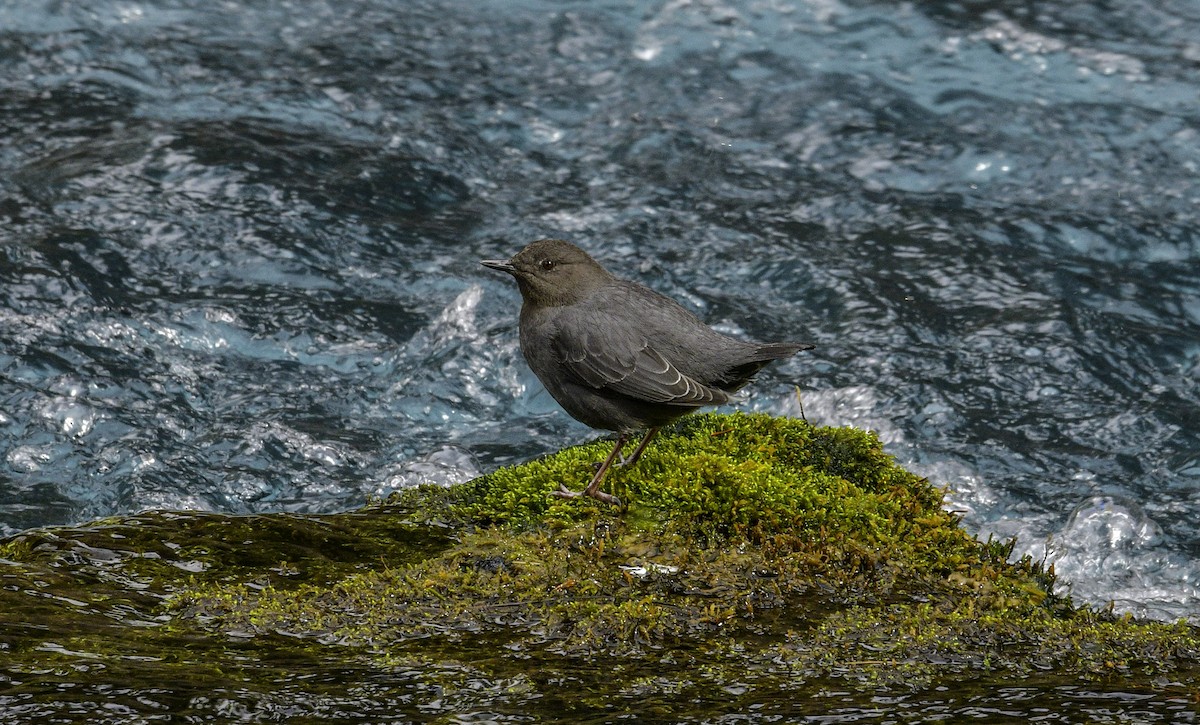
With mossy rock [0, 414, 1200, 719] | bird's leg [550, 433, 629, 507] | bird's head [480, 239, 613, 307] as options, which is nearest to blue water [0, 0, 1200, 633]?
bird's head [480, 239, 613, 307]

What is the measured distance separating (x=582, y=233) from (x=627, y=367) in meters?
4.10

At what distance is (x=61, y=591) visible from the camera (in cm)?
386

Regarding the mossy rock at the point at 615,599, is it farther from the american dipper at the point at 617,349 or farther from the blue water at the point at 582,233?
the blue water at the point at 582,233

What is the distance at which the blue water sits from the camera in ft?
22.1

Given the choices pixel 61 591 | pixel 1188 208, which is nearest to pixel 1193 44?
pixel 1188 208

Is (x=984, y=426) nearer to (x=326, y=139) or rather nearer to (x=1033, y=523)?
(x=1033, y=523)

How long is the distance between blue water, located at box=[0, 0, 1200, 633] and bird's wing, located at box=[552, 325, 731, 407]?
1.60 meters

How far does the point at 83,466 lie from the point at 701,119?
6151 millimetres

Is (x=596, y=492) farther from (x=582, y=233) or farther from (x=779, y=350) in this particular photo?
(x=582, y=233)

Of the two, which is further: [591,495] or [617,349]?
[617,349]

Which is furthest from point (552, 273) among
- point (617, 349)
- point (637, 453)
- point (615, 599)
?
point (615, 599)

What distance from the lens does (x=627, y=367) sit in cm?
510

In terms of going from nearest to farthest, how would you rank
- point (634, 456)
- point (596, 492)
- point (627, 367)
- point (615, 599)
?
point (615, 599) → point (596, 492) → point (634, 456) → point (627, 367)

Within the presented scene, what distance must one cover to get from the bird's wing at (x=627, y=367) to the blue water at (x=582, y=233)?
1.60m
